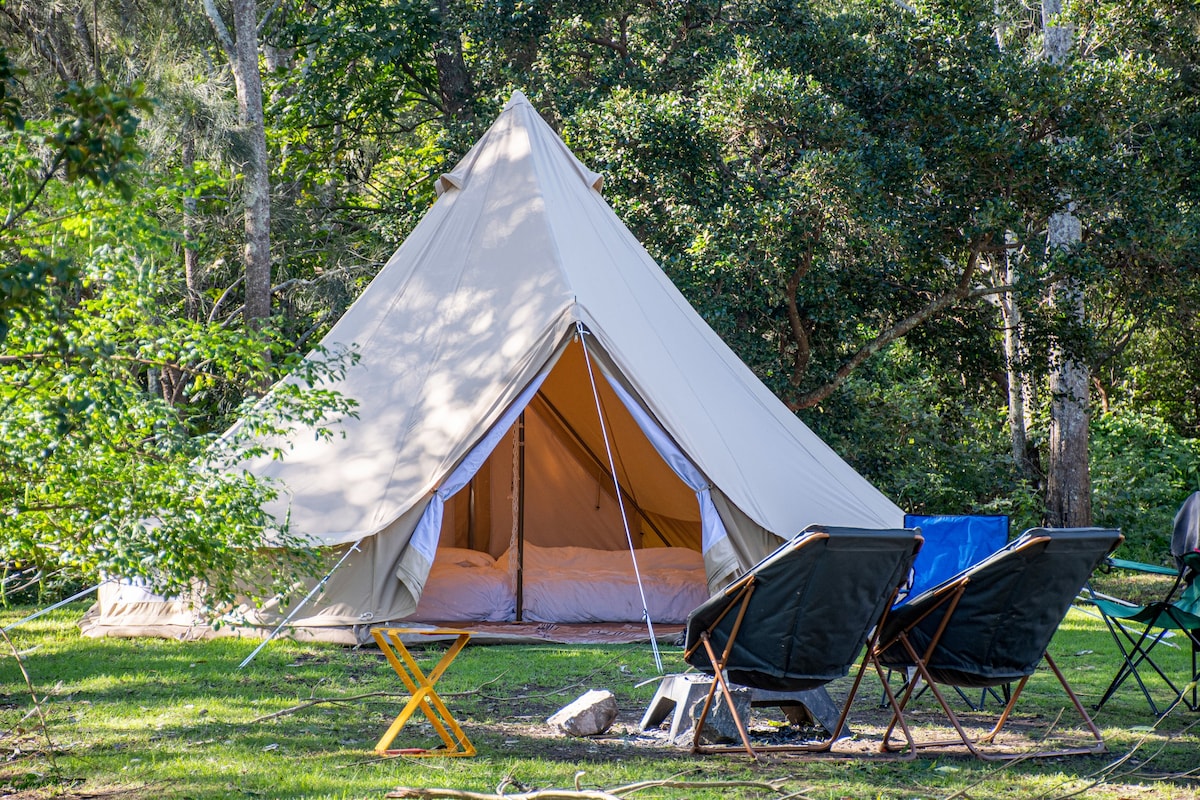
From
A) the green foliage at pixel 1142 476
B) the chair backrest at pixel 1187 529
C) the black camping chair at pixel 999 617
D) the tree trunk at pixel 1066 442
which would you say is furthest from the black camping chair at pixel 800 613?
the green foliage at pixel 1142 476

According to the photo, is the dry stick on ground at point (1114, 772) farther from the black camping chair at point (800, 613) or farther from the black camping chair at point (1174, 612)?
the black camping chair at point (800, 613)

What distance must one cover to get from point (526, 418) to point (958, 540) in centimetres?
278

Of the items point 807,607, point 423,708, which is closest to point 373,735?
point 423,708

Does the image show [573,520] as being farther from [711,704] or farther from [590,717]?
[711,704]

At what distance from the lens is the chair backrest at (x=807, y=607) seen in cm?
318

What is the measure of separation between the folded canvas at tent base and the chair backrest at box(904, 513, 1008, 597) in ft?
1.23

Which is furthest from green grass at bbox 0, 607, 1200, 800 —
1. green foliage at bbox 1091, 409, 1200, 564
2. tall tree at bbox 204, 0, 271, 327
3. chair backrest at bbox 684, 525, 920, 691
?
green foliage at bbox 1091, 409, 1200, 564

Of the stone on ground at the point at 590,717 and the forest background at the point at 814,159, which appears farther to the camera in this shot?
the forest background at the point at 814,159

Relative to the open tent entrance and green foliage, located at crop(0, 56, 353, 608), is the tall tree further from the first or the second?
green foliage, located at crop(0, 56, 353, 608)

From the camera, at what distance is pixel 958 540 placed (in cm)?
568

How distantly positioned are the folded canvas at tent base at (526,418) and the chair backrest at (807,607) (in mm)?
1913

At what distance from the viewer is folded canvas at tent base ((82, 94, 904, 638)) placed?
5281 millimetres

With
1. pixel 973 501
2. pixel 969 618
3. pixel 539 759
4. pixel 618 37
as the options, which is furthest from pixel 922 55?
pixel 539 759

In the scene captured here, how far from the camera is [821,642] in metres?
3.30
